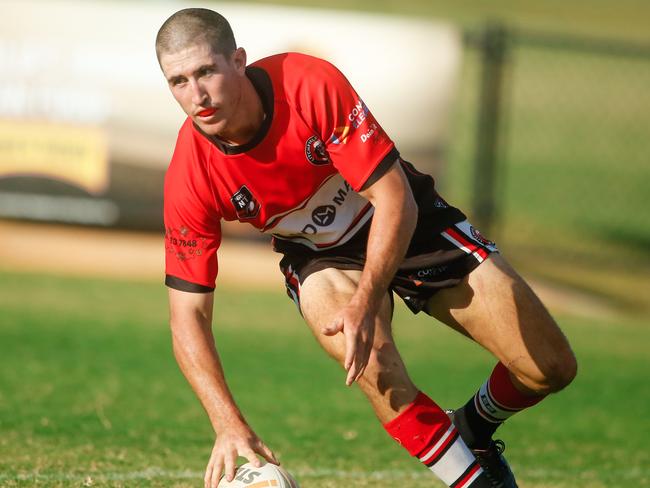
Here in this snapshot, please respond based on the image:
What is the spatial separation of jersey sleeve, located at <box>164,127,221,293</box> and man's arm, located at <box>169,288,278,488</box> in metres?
0.07

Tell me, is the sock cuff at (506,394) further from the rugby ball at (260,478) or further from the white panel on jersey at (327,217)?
the rugby ball at (260,478)

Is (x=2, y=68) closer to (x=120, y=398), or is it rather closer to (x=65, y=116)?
(x=65, y=116)

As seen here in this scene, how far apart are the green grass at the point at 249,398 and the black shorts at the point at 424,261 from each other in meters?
1.13

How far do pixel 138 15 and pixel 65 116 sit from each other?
4.89 feet

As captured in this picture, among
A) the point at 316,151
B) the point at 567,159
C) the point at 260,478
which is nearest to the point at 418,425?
the point at 260,478

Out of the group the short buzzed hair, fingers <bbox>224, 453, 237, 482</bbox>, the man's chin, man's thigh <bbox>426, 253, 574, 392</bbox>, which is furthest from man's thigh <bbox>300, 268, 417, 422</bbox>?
the short buzzed hair

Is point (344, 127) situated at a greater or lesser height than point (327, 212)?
greater

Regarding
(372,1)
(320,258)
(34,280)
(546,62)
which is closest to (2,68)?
(34,280)

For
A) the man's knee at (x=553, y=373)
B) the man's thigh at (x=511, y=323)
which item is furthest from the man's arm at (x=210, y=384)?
the man's knee at (x=553, y=373)

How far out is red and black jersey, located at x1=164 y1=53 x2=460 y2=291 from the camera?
16.2 feet

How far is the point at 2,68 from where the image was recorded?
13.6m

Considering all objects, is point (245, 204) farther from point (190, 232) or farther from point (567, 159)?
point (567, 159)

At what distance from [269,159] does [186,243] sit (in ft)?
1.73

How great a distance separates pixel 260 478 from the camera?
477cm
